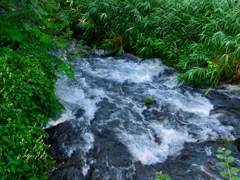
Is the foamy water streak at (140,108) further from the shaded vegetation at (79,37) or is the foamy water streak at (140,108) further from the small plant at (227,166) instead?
the small plant at (227,166)

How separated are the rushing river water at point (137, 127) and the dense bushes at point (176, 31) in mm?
447

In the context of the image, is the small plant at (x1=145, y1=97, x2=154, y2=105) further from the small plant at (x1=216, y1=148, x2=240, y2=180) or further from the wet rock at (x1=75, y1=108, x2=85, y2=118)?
the small plant at (x1=216, y1=148, x2=240, y2=180)

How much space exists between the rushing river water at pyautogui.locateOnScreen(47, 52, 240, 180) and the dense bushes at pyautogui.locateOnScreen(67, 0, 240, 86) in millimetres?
447

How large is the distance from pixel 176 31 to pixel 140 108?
9.13 ft

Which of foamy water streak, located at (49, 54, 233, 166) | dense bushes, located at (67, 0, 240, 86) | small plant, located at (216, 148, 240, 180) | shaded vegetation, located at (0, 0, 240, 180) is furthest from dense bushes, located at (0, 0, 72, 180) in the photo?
dense bushes, located at (67, 0, 240, 86)

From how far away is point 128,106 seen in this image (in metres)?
4.67

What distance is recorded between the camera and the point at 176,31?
6.31 metres

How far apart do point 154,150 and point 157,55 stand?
11.5 ft

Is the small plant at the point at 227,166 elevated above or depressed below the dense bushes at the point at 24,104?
above

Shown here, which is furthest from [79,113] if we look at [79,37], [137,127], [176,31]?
[79,37]

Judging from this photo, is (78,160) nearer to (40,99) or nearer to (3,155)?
(40,99)

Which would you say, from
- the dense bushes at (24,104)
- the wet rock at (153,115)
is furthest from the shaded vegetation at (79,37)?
the wet rock at (153,115)

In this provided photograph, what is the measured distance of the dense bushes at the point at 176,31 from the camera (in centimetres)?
525

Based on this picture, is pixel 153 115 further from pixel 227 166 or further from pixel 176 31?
pixel 227 166
